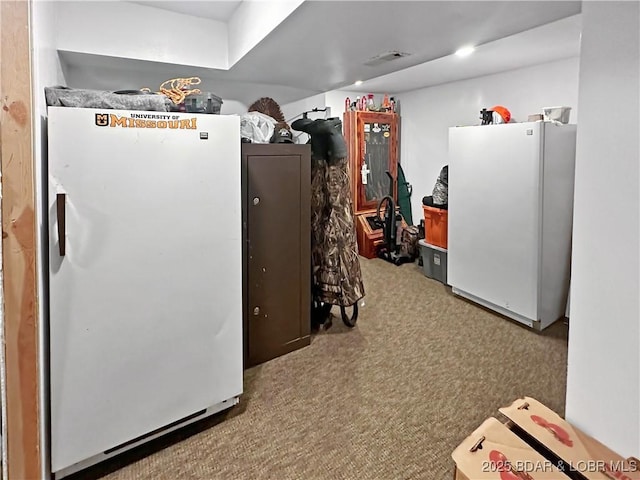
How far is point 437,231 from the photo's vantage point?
450 centimetres

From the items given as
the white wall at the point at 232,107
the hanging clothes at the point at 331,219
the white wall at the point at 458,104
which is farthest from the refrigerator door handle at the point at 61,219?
the white wall at the point at 458,104

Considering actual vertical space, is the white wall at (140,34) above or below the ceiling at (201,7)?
below

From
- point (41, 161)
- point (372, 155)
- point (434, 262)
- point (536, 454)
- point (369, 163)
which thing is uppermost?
point (372, 155)

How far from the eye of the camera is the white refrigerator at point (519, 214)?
10.6ft

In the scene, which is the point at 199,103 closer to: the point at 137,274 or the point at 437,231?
the point at 137,274

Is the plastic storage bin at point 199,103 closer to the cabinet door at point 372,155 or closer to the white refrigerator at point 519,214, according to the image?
the white refrigerator at point 519,214

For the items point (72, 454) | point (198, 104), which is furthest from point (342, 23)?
point (72, 454)

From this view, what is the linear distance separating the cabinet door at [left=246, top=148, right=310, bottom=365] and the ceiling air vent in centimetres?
79

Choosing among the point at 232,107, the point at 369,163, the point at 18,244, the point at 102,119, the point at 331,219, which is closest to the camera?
the point at 18,244

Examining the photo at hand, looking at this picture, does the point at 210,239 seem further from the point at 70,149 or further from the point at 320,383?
the point at 320,383

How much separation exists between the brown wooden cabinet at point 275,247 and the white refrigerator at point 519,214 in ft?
5.64

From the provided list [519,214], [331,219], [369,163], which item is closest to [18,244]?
[331,219]

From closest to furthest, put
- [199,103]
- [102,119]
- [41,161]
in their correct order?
[41,161], [102,119], [199,103]

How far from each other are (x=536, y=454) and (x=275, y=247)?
186 centimetres
